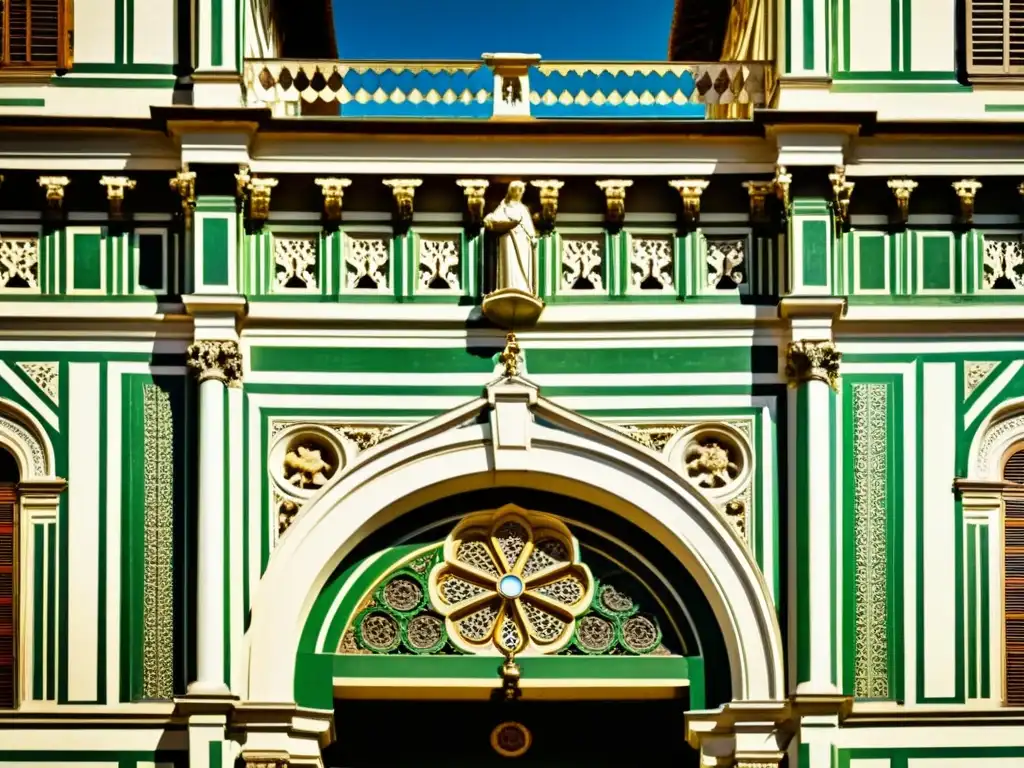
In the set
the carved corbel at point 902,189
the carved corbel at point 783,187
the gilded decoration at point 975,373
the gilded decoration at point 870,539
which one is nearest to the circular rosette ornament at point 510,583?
the gilded decoration at point 870,539

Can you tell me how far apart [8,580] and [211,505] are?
220cm

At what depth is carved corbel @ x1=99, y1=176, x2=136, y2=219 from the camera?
90.8 ft

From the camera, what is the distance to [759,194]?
27844mm

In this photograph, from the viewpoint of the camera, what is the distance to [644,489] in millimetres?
27438

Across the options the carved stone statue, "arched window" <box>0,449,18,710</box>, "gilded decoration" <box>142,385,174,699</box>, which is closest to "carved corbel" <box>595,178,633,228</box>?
the carved stone statue

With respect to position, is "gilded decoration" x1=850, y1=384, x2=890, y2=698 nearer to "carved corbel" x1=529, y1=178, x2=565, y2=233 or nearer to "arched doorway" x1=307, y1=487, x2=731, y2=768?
"arched doorway" x1=307, y1=487, x2=731, y2=768

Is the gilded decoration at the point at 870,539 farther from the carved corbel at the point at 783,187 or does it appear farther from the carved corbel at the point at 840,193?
the carved corbel at the point at 783,187

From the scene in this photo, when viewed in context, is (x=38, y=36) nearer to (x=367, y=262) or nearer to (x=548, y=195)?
(x=367, y=262)

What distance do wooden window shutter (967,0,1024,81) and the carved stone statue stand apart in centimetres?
495

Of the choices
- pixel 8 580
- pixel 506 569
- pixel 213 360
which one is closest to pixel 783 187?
pixel 506 569

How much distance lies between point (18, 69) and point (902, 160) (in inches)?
360

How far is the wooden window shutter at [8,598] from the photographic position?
88.4 feet

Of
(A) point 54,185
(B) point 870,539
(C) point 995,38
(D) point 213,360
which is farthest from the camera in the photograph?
(C) point 995,38

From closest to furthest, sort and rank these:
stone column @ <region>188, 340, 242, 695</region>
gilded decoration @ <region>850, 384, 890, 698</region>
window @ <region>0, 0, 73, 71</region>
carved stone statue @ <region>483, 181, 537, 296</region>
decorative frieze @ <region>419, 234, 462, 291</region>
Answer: stone column @ <region>188, 340, 242, 695</region> < gilded decoration @ <region>850, 384, 890, 698</region> < carved stone statue @ <region>483, 181, 537, 296</region> < decorative frieze @ <region>419, 234, 462, 291</region> < window @ <region>0, 0, 73, 71</region>
